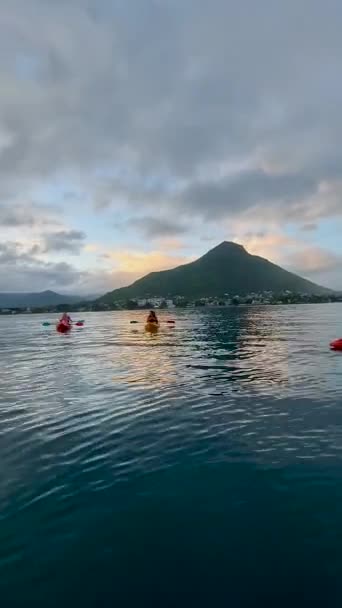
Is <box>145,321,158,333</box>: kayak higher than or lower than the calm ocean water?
higher

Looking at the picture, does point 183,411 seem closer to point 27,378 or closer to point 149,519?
point 149,519

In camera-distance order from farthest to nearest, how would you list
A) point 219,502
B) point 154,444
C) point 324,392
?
point 324,392, point 154,444, point 219,502

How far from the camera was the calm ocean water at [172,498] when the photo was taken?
8.97 metres

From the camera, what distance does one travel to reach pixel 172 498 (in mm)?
12672

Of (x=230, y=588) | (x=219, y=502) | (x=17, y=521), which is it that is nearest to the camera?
(x=230, y=588)

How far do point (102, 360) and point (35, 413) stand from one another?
2130cm

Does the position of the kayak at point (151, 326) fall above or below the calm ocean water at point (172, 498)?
above

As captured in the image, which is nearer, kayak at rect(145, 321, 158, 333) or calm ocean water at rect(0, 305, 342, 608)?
calm ocean water at rect(0, 305, 342, 608)

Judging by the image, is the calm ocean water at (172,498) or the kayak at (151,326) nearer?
the calm ocean water at (172,498)

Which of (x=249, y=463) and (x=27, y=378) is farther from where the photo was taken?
(x=27, y=378)

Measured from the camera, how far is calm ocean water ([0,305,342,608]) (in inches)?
353

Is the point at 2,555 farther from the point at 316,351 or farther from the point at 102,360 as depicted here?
the point at 316,351

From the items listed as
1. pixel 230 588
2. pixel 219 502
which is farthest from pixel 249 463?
pixel 230 588

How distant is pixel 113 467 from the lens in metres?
14.9
